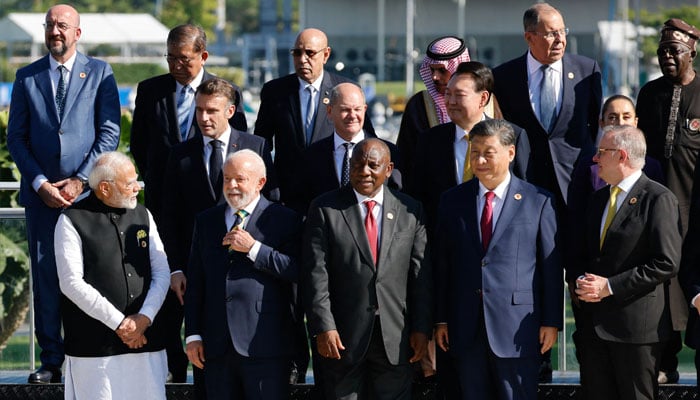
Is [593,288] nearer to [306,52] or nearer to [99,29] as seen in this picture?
[306,52]

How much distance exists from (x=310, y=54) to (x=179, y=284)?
1677 mm

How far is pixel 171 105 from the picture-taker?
7449mm

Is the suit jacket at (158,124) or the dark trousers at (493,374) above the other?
the suit jacket at (158,124)

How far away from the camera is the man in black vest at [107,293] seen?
6348 mm

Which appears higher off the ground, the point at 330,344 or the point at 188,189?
the point at 188,189

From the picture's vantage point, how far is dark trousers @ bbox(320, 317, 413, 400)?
20.5 feet

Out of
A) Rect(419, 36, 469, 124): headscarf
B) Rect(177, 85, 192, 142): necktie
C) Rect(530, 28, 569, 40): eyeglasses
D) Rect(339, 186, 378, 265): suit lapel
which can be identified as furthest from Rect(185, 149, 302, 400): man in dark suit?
Rect(530, 28, 569, 40): eyeglasses

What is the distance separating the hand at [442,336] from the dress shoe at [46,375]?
8.36 ft

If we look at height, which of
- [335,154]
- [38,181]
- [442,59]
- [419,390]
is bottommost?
[419,390]

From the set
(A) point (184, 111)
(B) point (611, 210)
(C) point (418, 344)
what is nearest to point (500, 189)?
(B) point (611, 210)

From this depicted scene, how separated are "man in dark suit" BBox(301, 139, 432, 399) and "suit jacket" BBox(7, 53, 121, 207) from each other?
5.96 ft

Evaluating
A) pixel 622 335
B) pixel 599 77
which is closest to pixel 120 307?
pixel 622 335

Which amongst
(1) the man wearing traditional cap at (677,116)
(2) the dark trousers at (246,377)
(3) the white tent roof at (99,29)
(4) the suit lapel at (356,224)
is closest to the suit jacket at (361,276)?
(4) the suit lapel at (356,224)

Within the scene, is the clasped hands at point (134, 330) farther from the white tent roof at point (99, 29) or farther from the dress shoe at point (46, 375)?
the white tent roof at point (99, 29)
